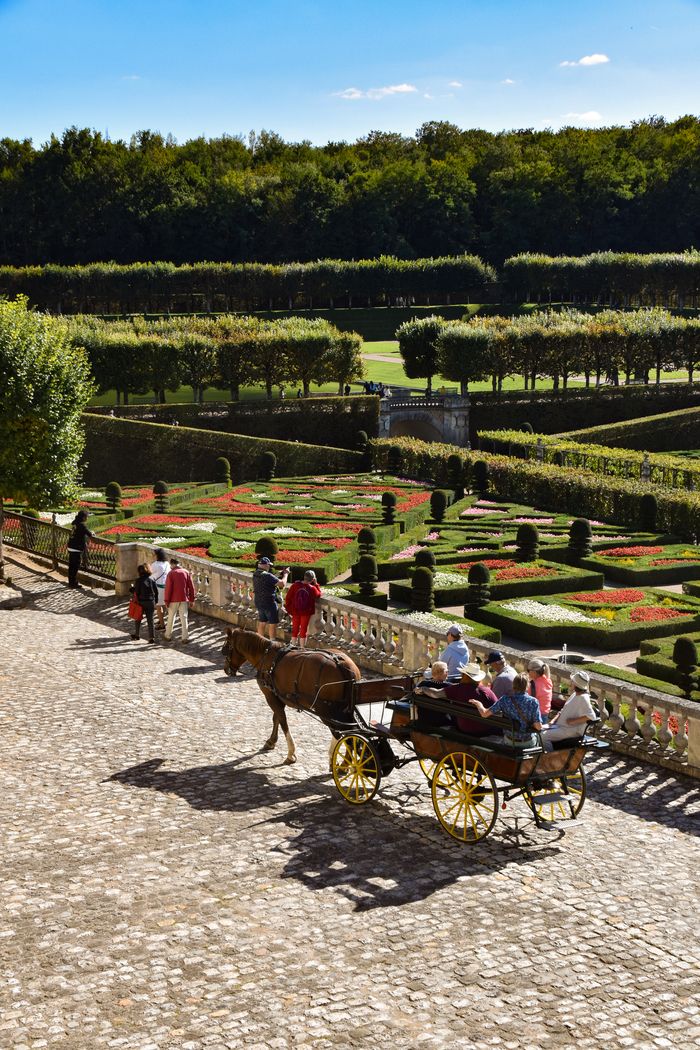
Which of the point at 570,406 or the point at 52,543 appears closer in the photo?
the point at 52,543

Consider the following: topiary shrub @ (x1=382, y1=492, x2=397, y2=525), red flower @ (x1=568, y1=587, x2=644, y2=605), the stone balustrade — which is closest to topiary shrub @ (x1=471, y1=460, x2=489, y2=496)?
topiary shrub @ (x1=382, y1=492, x2=397, y2=525)

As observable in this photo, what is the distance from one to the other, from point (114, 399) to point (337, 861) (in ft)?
220

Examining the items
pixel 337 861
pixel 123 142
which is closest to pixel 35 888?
pixel 337 861

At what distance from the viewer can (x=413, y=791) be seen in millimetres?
14664

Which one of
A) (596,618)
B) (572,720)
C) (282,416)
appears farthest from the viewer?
(282,416)

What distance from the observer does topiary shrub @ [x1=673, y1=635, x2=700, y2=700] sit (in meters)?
20.2

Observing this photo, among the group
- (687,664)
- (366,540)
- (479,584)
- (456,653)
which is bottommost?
(687,664)

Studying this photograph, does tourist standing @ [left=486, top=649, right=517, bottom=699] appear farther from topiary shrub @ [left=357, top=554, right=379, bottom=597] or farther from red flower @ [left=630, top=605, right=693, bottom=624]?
topiary shrub @ [left=357, top=554, right=379, bottom=597]

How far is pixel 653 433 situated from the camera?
64125mm

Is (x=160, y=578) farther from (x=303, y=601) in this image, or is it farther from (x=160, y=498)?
(x=160, y=498)

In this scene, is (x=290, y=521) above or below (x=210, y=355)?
below

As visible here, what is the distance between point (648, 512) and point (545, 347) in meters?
38.4

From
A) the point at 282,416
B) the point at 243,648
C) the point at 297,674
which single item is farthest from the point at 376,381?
the point at 297,674

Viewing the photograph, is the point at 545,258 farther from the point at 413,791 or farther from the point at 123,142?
the point at 413,791
